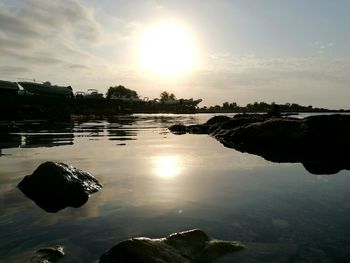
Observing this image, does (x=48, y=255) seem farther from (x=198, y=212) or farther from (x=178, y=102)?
(x=178, y=102)

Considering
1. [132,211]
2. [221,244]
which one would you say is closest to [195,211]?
[132,211]

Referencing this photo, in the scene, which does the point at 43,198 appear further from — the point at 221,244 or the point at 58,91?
the point at 58,91

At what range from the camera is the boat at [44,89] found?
63.6 metres

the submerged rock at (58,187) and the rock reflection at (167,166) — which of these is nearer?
the submerged rock at (58,187)

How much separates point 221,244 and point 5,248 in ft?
9.38

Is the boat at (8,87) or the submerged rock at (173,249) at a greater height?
the boat at (8,87)

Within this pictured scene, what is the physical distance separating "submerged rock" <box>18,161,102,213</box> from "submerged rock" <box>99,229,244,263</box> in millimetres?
2824

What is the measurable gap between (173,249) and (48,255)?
159 centimetres

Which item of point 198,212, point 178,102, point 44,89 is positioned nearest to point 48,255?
point 198,212

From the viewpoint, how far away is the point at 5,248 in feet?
14.8

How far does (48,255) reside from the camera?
4324mm

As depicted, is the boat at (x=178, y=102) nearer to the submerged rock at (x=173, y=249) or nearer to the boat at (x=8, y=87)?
the boat at (x=8, y=87)

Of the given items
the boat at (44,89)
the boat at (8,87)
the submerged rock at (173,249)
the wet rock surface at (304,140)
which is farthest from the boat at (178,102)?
the submerged rock at (173,249)

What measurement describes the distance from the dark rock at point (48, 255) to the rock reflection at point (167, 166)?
5199 mm
